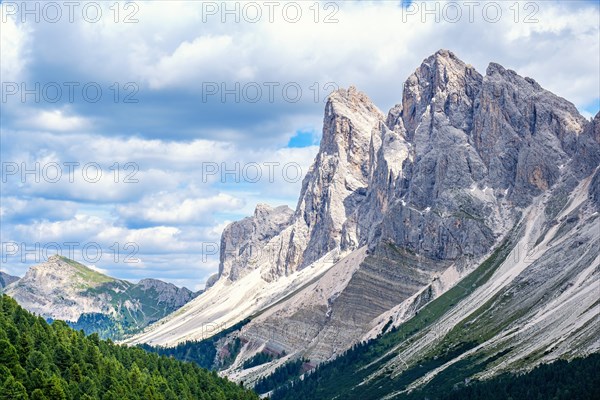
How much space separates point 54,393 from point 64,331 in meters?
46.0

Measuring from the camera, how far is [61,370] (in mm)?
148625

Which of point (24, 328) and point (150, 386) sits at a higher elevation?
point (24, 328)

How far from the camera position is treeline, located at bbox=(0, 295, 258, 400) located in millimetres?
129000

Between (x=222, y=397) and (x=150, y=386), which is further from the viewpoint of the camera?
(x=222, y=397)

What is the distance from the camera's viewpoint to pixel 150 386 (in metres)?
162

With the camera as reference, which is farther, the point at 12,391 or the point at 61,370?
the point at 61,370

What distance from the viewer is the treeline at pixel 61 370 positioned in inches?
5079

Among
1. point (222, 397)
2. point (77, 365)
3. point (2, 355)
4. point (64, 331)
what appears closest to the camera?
point (2, 355)

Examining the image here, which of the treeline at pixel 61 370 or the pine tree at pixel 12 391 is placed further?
the treeline at pixel 61 370

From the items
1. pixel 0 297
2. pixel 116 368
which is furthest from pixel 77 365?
pixel 0 297

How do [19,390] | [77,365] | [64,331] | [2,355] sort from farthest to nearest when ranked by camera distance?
[64,331]
[77,365]
[2,355]
[19,390]

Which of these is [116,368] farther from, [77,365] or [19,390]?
[19,390]

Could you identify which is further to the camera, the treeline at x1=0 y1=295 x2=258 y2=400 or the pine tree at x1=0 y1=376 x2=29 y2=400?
the treeline at x1=0 y1=295 x2=258 y2=400

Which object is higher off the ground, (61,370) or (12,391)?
(61,370)
